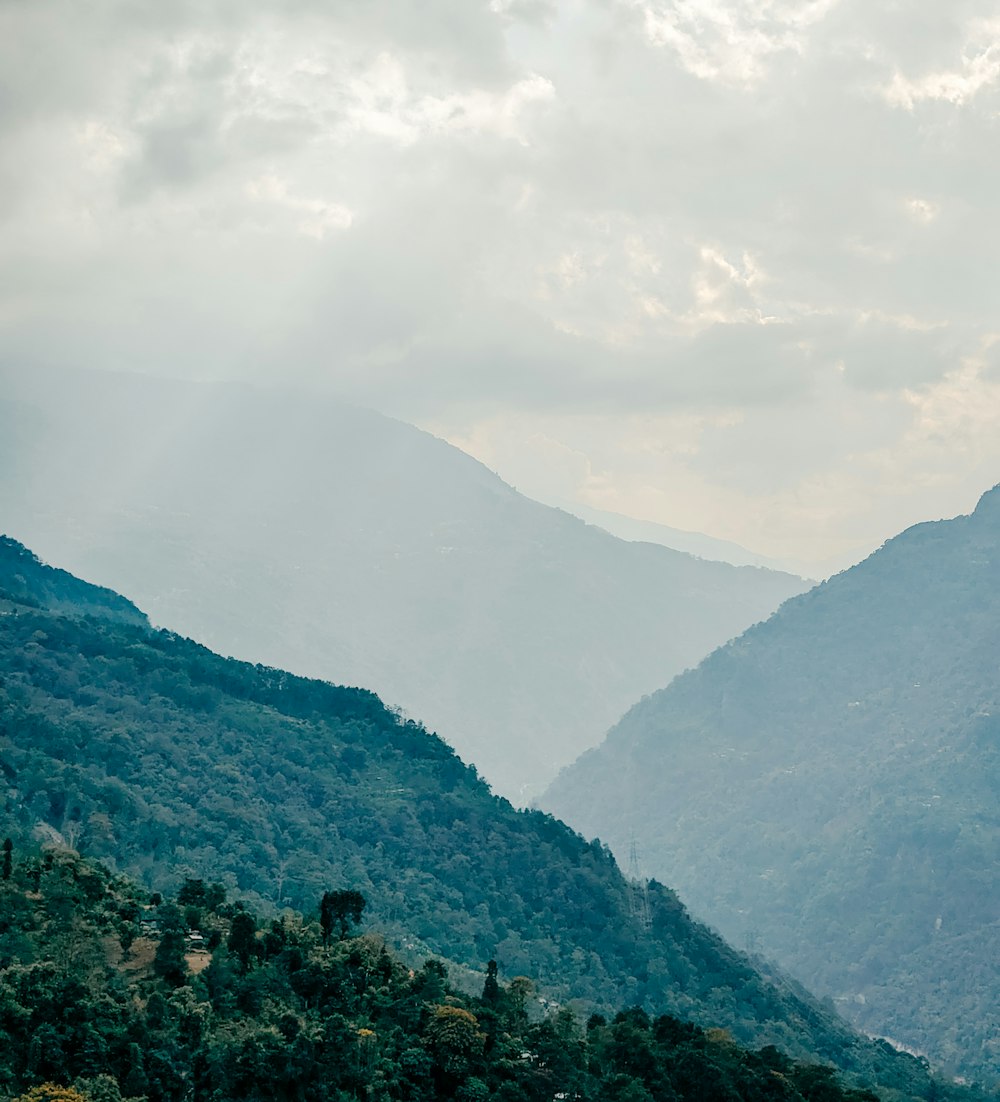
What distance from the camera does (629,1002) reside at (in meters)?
149

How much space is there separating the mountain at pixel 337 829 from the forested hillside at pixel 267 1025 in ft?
106

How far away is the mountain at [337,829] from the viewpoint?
141750mm

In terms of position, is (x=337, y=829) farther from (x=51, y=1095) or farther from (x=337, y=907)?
(x=51, y=1095)

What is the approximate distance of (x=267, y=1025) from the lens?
8006 centimetres

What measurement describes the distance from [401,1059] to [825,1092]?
3195cm

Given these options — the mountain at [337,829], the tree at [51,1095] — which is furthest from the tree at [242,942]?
the mountain at [337,829]

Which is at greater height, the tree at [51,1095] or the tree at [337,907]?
the tree at [337,907]

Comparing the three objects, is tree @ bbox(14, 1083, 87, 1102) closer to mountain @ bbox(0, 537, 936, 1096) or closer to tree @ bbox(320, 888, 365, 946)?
tree @ bbox(320, 888, 365, 946)

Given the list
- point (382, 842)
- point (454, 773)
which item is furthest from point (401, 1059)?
point (454, 773)

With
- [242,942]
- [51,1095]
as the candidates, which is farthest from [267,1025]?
[51,1095]

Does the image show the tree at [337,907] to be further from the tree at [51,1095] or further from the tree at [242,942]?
the tree at [51,1095]

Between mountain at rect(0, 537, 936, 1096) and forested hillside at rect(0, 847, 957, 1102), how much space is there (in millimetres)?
32377

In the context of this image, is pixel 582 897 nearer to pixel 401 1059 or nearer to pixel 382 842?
pixel 382 842

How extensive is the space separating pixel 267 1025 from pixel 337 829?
275 ft
